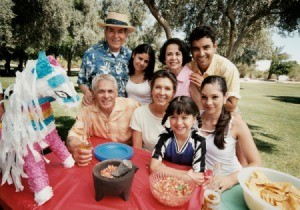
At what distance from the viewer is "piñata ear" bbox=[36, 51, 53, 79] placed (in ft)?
5.88

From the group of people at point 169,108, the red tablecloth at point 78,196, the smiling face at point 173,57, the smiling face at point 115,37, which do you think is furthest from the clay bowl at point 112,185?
the smiling face at point 115,37

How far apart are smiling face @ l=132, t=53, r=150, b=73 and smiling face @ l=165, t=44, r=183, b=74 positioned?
39 centimetres

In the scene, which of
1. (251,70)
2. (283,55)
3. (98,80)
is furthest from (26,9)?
(283,55)

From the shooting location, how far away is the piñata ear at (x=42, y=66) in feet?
5.88

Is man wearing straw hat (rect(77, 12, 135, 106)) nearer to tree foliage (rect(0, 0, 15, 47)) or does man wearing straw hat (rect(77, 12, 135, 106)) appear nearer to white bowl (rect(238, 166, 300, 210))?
white bowl (rect(238, 166, 300, 210))

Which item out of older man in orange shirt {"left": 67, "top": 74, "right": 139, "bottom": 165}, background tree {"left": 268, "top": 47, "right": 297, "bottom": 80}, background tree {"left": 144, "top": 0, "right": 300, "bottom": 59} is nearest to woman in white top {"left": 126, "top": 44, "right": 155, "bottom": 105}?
older man in orange shirt {"left": 67, "top": 74, "right": 139, "bottom": 165}

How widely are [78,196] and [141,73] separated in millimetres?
2700

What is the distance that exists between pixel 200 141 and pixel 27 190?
1.68m

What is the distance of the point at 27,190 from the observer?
2012 millimetres

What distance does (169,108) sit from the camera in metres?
2.59

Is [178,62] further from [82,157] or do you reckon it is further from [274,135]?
[274,135]

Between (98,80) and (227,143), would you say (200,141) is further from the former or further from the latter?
(98,80)

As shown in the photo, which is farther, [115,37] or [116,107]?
[115,37]

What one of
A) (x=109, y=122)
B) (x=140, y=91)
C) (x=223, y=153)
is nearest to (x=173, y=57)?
(x=140, y=91)
